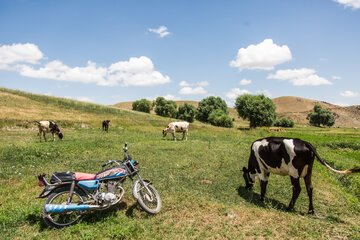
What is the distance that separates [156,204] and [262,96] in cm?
6508

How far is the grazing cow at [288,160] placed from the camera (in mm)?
7033

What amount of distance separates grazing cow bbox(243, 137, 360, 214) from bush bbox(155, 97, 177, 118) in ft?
276

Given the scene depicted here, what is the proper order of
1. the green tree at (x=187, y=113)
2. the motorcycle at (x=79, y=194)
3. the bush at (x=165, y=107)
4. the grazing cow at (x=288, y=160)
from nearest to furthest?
1. the motorcycle at (x=79, y=194)
2. the grazing cow at (x=288, y=160)
3. the green tree at (x=187, y=113)
4. the bush at (x=165, y=107)

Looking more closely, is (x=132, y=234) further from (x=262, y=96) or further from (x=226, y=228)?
(x=262, y=96)

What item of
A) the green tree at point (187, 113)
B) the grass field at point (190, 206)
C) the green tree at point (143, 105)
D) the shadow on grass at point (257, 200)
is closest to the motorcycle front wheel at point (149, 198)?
the grass field at point (190, 206)

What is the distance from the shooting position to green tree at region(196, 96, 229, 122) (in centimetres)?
8819

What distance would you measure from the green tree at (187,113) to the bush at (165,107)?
384 cm

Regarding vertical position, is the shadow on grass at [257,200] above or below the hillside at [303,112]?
below

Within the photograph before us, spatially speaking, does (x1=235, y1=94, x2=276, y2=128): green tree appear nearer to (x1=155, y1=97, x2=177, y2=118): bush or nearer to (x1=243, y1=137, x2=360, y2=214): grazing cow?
(x1=155, y1=97, x2=177, y2=118): bush

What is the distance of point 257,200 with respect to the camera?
320 inches

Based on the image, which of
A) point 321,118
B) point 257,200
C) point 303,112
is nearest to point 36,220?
point 257,200

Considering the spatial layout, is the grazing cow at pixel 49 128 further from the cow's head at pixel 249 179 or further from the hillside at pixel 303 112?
the hillside at pixel 303 112

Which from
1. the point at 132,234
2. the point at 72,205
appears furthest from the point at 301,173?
the point at 72,205

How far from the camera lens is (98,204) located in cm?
608
